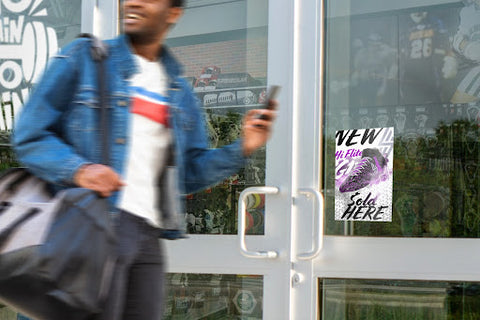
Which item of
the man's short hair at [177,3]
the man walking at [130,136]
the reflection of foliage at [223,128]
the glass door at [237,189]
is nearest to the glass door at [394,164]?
the glass door at [237,189]

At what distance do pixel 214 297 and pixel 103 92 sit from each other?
6.61 ft

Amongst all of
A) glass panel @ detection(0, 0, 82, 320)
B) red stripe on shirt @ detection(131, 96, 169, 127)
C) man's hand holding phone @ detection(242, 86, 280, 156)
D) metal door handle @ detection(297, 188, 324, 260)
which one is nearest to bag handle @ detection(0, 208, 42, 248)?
red stripe on shirt @ detection(131, 96, 169, 127)

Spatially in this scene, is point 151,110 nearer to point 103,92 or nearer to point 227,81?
point 103,92

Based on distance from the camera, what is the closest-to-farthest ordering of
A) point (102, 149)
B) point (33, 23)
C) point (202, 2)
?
point (102, 149) < point (202, 2) < point (33, 23)

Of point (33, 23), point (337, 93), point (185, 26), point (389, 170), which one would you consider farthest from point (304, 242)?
point (33, 23)

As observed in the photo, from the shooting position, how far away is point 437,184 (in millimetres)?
2953

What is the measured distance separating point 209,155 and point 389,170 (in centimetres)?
145

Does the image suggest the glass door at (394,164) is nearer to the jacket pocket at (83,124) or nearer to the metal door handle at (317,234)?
the metal door handle at (317,234)

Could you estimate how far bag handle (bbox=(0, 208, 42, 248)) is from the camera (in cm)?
133

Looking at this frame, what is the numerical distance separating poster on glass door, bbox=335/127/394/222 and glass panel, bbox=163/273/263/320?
58 cm

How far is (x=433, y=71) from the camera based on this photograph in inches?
118

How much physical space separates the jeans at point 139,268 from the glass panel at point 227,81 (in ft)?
5.26

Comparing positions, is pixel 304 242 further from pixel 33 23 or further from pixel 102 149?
pixel 33 23

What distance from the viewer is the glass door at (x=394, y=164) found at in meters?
2.93
